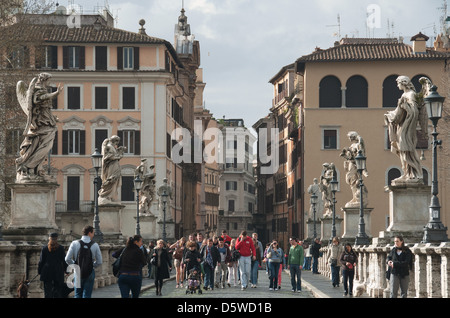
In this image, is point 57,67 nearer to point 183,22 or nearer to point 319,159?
point 319,159

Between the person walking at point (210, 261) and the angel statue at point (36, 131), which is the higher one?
the angel statue at point (36, 131)

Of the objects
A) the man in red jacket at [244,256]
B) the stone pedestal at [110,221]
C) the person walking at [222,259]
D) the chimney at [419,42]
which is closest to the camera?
the man in red jacket at [244,256]

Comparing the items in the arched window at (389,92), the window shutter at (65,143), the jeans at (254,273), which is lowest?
the jeans at (254,273)

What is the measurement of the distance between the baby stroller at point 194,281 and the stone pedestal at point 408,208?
723cm

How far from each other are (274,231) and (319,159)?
3801cm

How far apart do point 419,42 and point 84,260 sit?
6081 centimetres

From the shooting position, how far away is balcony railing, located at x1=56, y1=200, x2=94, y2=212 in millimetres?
77500

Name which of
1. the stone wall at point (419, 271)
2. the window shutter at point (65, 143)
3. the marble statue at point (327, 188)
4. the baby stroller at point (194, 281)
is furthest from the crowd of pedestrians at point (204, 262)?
the window shutter at point (65, 143)

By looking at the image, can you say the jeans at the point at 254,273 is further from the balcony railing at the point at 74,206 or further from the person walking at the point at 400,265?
the balcony railing at the point at 74,206

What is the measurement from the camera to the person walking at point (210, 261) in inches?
1329

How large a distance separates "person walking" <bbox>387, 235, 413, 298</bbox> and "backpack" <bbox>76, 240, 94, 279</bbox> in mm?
5709

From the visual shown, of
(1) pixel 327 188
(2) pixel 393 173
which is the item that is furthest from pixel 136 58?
(1) pixel 327 188

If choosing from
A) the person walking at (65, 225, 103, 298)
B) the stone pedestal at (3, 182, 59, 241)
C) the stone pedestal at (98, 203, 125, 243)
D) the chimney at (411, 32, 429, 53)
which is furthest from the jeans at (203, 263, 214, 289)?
the chimney at (411, 32, 429, 53)
